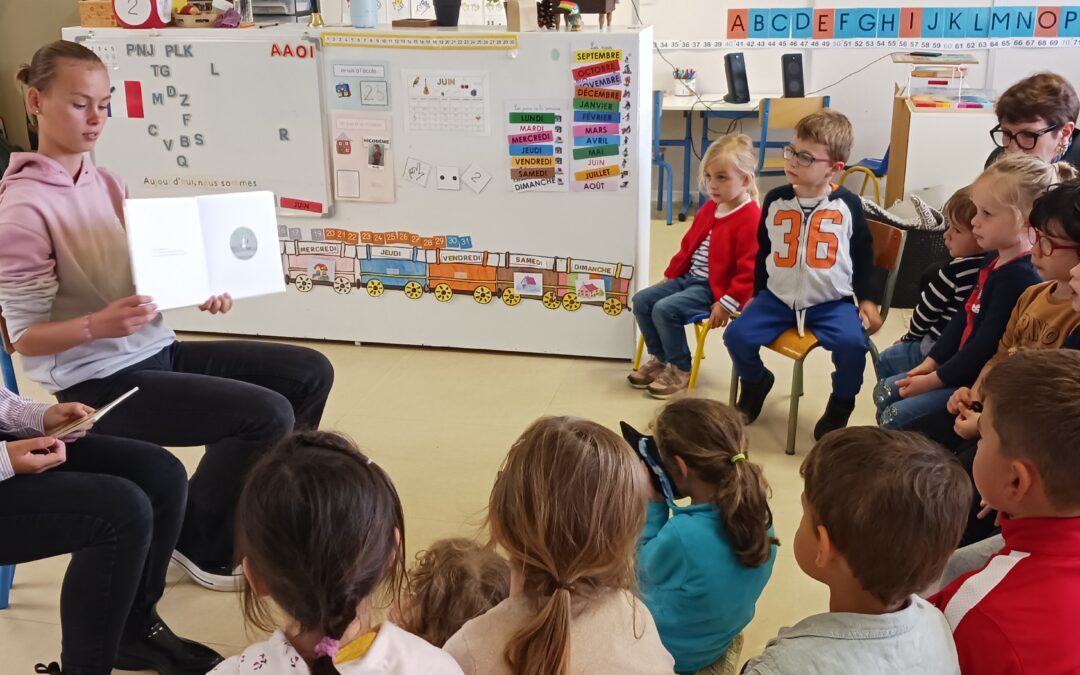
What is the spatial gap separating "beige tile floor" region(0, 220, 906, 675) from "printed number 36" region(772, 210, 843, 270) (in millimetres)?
577

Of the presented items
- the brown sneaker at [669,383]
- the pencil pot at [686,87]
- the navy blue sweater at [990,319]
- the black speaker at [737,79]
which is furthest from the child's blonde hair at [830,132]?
the pencil pot at [686,87]

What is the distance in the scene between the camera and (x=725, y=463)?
1.81 m

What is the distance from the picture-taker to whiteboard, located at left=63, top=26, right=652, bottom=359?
361 centimetres

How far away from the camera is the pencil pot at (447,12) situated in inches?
150

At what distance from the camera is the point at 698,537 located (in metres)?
1.74

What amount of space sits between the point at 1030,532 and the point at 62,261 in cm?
200

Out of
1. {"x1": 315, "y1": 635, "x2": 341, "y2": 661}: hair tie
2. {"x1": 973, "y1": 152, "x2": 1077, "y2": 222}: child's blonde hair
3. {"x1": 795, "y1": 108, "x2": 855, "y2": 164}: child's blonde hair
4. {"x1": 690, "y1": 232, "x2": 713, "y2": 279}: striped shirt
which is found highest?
{"x1": 795, "y1": 108, "x2": 855, "y2": 164}: child's blonde hair

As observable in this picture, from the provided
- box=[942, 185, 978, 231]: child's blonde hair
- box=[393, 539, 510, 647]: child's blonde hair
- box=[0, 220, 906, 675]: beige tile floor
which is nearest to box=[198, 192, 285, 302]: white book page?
box=[0, 220, 906, 675]: beige tile floor

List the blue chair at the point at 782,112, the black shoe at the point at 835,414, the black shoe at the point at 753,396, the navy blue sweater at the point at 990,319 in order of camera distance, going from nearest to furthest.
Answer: the navy blue sweater at the point at 990,319, the black shoe at the point at 835,414, the black shoe at the point at 753,396, the blue chair at the point at 782,112

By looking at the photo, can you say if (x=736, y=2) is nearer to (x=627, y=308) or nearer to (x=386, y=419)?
(x=627, y=308)

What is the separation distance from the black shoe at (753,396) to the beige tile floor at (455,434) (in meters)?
0.07

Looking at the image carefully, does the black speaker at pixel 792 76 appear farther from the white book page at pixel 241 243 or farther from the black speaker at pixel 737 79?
the white book page at pixel 241 243

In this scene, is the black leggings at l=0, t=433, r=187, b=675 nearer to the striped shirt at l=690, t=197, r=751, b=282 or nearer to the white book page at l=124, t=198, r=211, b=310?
the white book page at l=124, t=198, r=211, b=310

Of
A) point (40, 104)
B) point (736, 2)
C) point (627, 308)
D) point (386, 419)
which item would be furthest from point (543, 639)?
point (736, 2)
